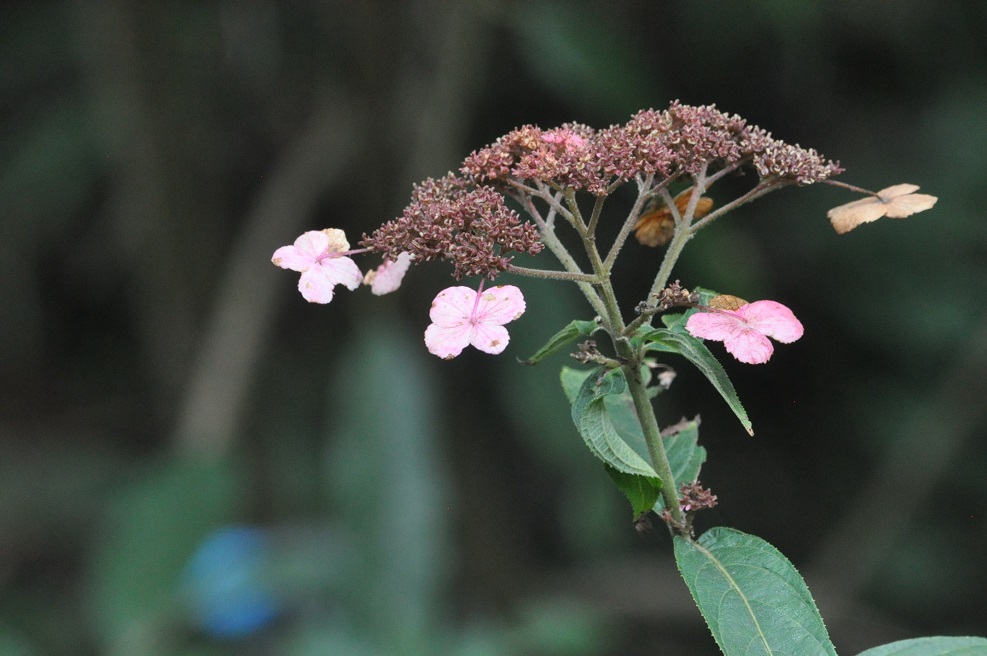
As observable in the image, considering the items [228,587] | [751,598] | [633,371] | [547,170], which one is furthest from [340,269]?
[228,587]

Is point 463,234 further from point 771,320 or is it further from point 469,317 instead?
point 771,320

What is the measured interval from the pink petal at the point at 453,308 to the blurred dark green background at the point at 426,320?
2.57 m

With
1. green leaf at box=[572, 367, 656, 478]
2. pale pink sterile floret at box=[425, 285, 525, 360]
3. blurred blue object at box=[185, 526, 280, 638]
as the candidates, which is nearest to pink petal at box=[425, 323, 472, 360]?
pale pink sterile floret at box=[425, 285, 525, 360]

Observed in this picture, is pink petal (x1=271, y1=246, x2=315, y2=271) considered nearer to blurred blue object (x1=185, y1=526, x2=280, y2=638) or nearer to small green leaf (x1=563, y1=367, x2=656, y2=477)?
small green leaf (x1=563, y1=367, x2=656, y2=477)

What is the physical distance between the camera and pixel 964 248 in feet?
14.2

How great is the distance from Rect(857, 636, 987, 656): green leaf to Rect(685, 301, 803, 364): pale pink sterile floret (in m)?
0.37

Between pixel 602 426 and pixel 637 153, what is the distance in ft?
1.13

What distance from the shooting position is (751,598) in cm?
106

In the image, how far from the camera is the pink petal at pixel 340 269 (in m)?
1.19

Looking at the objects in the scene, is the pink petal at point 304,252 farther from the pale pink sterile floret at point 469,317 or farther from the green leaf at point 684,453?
the green leaf at point 684,453

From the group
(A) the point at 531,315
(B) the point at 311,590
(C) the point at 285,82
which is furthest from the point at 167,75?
(B) the point at 311,590

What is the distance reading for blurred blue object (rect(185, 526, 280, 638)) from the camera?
366 centimetres

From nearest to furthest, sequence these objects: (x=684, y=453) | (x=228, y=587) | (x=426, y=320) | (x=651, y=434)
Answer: (x=651, y=434)
(x=684, y=453)
(x=228, y=587)
(x=426, y=320)

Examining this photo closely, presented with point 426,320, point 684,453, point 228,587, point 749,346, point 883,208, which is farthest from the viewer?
point 426,320
